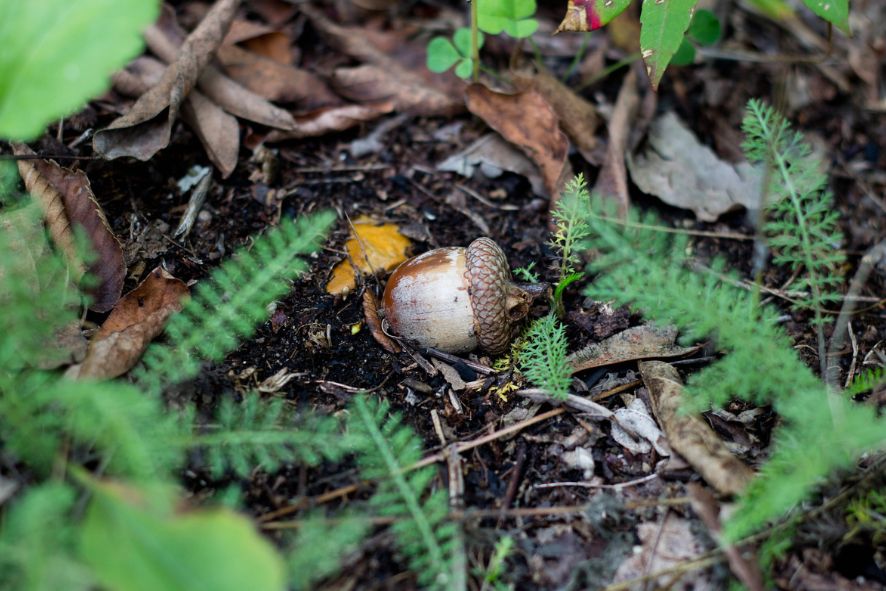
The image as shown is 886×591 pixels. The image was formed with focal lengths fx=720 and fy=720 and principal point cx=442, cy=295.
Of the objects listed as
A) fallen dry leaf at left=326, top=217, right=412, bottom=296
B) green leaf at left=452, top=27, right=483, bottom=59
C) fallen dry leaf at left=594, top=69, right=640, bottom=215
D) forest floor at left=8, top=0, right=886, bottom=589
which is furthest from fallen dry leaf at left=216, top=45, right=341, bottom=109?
fallen dry leaf at left=594, top=69, right=640, bottom=215

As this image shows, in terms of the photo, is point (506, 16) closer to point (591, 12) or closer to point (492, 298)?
point (591, 12)

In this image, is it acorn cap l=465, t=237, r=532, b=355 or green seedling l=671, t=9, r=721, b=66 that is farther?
green seedling l=671, t=9, r=721, b=66

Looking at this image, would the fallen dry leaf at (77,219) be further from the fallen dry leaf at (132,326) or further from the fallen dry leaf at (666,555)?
the fallen dry leaf at (666,555)

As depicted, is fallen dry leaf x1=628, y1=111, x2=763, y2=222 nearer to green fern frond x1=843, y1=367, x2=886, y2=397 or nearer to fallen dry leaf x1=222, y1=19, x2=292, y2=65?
green fern frond x1=843, y1=367, x2=886, y2=397

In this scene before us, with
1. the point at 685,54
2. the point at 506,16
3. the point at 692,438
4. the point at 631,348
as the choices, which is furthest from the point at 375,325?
the point at 685,54

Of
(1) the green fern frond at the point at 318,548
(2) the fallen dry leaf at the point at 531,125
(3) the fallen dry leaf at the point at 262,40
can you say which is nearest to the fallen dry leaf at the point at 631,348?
(2) the fallen dry leaf at the point at 531,125

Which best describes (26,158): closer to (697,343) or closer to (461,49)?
(461,49)
